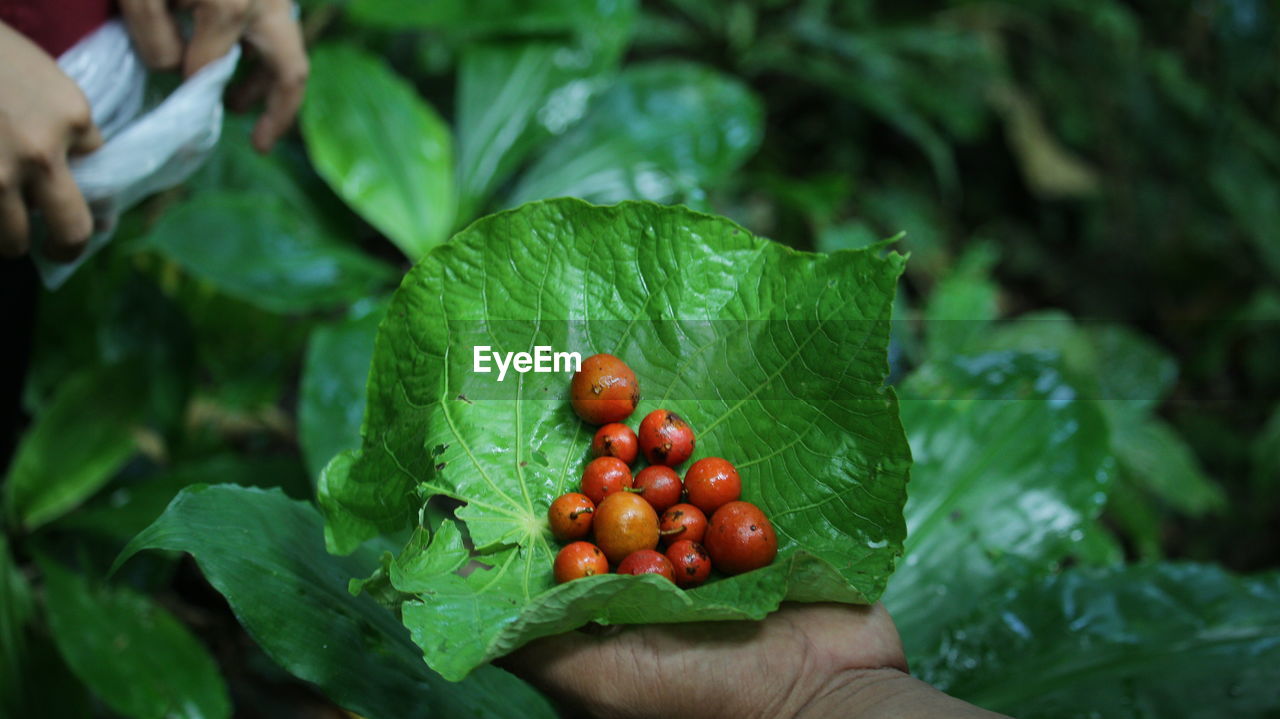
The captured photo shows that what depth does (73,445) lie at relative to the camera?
1.46m

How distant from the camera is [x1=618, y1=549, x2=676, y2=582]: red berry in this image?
0.73 m

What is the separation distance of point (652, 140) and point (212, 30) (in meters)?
1.16

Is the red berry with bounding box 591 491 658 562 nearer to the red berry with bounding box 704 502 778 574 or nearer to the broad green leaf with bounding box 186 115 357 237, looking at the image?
the red berry with bounding box 704 502 778 574

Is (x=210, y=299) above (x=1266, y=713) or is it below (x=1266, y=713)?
below

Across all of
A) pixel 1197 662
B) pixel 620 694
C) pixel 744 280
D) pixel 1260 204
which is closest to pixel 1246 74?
pixel 1260 204

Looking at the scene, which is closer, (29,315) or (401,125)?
(29,315)

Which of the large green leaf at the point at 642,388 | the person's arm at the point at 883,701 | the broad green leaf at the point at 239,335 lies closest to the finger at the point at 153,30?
the large green leaf at the point at 642,388

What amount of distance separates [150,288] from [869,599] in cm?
151

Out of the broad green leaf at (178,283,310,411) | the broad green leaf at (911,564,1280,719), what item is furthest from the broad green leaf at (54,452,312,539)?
the broad green leaf at (911,564,1280,719)

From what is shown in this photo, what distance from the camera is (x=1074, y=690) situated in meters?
1.04

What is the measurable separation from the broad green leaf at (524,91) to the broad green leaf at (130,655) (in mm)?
1099

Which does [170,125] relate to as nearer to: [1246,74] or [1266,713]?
[1266,713]

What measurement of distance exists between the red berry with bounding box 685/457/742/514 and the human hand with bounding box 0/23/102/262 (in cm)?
73

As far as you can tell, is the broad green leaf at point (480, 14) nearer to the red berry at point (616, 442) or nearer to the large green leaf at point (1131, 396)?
the large green leaf at point (1131, 396)
